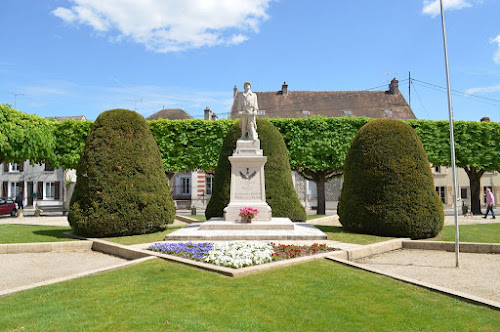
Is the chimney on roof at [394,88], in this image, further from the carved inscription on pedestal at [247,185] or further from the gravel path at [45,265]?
the gravel path at [45,265]

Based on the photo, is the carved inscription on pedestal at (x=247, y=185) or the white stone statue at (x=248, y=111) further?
the white stone statue at (x=248, y=111)

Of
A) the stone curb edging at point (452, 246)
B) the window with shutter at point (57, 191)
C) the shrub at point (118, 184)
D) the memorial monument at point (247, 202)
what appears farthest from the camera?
the window with shutter at point (57, 191)

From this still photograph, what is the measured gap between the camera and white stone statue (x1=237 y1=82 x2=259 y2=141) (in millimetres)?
13961

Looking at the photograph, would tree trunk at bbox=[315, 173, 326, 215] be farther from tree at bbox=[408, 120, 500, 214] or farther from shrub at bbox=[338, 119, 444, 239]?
shrub at bbox=[338, 119, 444, 239]

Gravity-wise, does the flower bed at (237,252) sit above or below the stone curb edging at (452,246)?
above

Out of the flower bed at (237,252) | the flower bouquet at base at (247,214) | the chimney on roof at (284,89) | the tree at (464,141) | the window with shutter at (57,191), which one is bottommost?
the flower bed at (237,252)

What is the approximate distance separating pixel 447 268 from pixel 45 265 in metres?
9.15

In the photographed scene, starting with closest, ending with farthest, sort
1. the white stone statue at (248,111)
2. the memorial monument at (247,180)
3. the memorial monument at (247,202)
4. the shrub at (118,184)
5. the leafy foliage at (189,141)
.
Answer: the memorial monument at (247,202) → the shrub at (118,184) → the memorial monument at (247,180) → the white stone statue at (248,111) → the leafy foliage at (189,141)

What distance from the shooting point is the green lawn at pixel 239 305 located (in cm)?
420

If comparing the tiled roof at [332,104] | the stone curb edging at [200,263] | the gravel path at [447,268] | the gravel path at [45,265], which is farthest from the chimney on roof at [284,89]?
the gravel path at [45,265]

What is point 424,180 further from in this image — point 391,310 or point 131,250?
point 131,250

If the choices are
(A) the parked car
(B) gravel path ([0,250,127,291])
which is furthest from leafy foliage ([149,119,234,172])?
(B) gravel path ([0,250,127,291])

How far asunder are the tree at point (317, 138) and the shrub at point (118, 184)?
1172 centimetres

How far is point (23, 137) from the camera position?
22.6 metres
